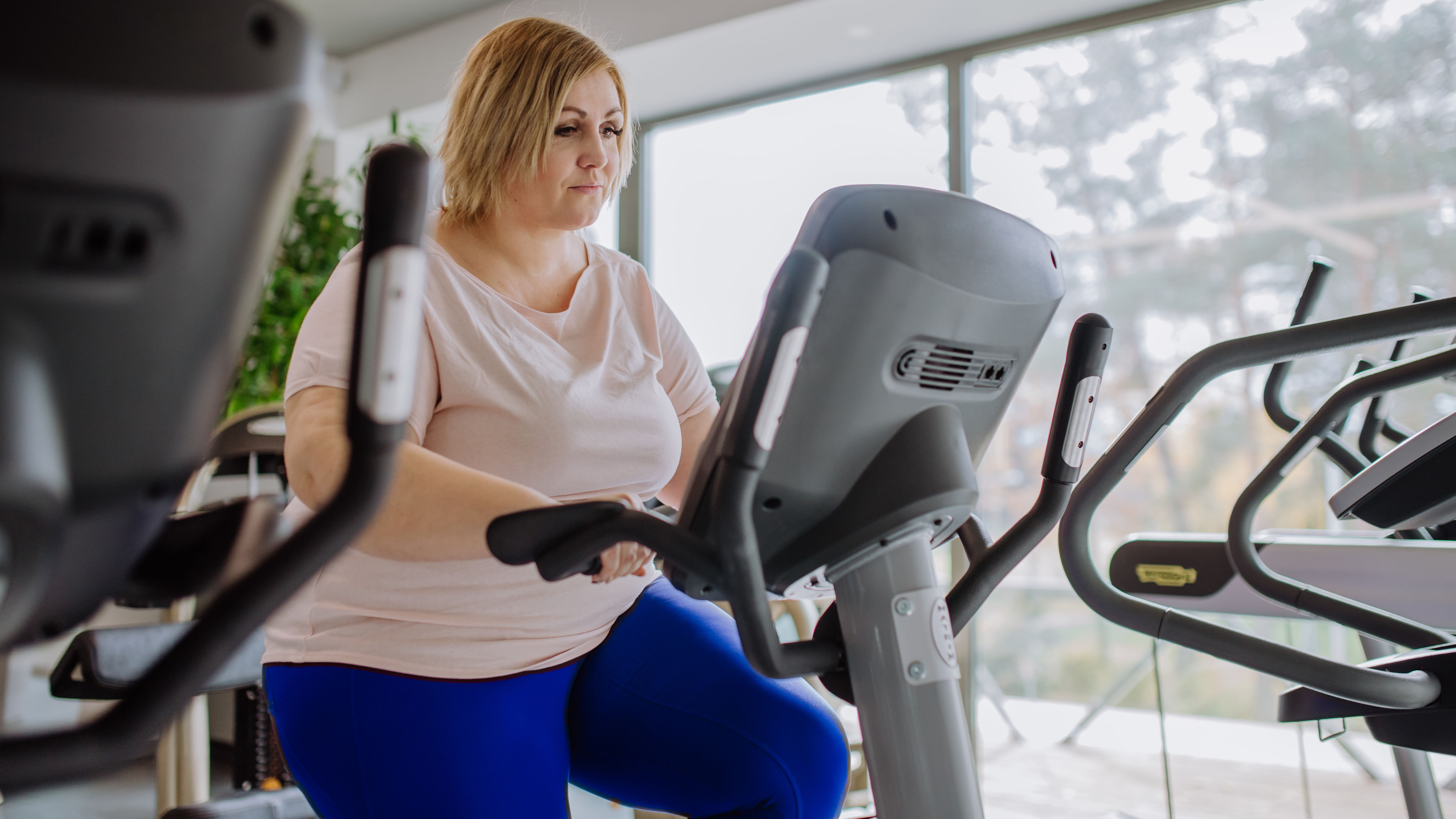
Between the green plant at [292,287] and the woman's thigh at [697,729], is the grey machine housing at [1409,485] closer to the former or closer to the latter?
the woman's thigh at [697,729]

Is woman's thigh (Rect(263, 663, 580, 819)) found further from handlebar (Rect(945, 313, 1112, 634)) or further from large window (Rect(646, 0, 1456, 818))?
large window (Rect(646, 0, 1456, 818))

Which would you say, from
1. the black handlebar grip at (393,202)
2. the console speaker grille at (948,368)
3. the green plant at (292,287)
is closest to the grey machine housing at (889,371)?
the console speaker grille at (948,368)

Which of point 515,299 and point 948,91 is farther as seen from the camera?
point 948,91

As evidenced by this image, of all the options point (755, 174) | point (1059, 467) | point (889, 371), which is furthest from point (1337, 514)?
point (755, 174)

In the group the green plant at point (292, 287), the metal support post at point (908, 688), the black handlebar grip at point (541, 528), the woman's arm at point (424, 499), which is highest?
the green plant at point (292, 287)

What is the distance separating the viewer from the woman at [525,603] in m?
1.03

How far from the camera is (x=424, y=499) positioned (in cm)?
79

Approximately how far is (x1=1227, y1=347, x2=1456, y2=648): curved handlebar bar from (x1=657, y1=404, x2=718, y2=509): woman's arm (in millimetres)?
676

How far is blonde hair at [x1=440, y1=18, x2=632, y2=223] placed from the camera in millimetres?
1240

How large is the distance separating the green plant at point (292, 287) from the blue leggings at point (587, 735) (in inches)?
102

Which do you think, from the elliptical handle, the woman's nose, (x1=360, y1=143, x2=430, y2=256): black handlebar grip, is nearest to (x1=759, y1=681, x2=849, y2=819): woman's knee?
the woman's nose

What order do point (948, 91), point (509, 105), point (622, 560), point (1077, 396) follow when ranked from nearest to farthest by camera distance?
1. point (622, 560)
2. point (1077, 396)
3. point (509, 105)
4. point (948, 91)

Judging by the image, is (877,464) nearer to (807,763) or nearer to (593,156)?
(807,763)

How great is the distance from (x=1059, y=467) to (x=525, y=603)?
0.60 meters
